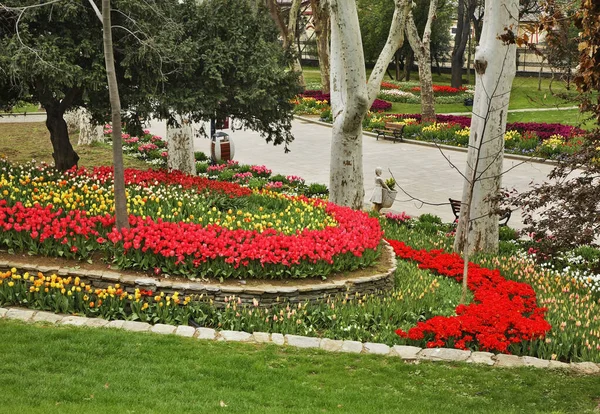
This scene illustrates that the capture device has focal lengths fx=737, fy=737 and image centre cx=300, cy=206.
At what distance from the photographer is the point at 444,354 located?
25.8 ft

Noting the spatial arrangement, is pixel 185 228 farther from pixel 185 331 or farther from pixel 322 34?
pixel 322 34

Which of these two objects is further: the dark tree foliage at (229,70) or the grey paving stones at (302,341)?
the dark tree foliage at (229,70)

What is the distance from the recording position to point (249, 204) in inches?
452

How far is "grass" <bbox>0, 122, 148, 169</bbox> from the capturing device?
19406mm

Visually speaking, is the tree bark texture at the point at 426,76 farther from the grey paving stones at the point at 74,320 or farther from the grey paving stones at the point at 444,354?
the grey paving stones at the point at 74,320

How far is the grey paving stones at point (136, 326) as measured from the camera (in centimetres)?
785

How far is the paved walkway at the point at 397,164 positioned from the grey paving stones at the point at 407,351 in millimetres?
7829

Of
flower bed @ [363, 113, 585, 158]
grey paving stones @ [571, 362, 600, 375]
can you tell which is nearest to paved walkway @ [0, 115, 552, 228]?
flower bed @ [363, 113, 585, 158]

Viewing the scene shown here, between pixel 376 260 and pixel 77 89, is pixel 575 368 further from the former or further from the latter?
pixel 77 89

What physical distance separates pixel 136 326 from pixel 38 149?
46.4 feet

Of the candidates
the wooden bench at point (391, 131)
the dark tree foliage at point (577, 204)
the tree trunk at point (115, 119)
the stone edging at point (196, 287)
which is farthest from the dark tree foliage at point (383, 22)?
the stone edging at point (196, 287)

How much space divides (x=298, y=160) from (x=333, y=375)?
52.3 feet

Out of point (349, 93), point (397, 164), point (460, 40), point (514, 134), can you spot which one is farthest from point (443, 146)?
point (460, 40)

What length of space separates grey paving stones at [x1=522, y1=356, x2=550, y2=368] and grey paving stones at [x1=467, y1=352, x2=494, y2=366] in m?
0.35
